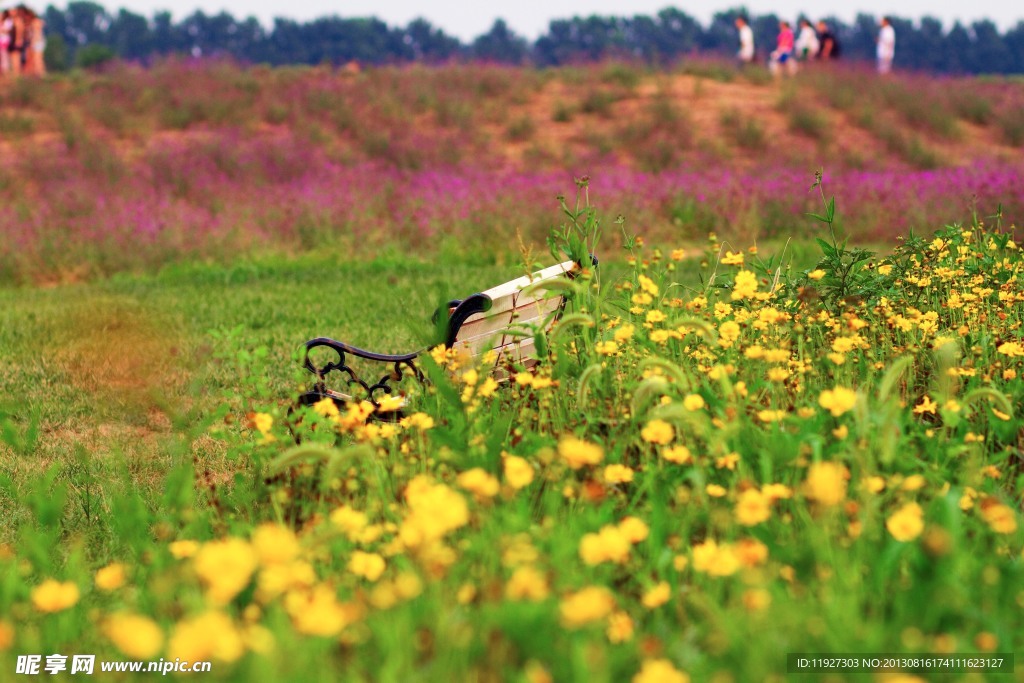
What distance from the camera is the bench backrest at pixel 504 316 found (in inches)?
158

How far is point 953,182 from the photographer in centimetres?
1211

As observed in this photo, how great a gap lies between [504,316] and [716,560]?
245 centimetres

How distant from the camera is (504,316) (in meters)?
4.35

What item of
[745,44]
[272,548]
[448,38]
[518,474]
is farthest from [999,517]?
[448,38]

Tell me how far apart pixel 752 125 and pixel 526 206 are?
25.8 feet

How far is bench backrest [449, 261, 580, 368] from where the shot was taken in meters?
4.02

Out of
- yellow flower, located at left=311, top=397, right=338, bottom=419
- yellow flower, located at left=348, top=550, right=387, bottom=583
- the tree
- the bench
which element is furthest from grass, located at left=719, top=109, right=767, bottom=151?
the tree

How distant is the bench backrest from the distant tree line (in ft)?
236

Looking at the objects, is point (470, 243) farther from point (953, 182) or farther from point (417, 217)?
point (953, 182)

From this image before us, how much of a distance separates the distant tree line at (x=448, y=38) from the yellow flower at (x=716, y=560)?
244 ft

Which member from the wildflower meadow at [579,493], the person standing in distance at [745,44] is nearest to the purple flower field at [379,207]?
the wildflower meadow at [579,493]

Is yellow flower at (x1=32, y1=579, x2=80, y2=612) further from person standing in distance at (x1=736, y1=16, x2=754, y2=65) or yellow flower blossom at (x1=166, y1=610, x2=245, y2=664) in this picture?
person standing in distance at (x1=736, y1=16, x2=754, y2=65)

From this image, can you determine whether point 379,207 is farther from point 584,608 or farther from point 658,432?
point 584,608

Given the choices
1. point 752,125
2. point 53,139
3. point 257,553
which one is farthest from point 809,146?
point 257,553
